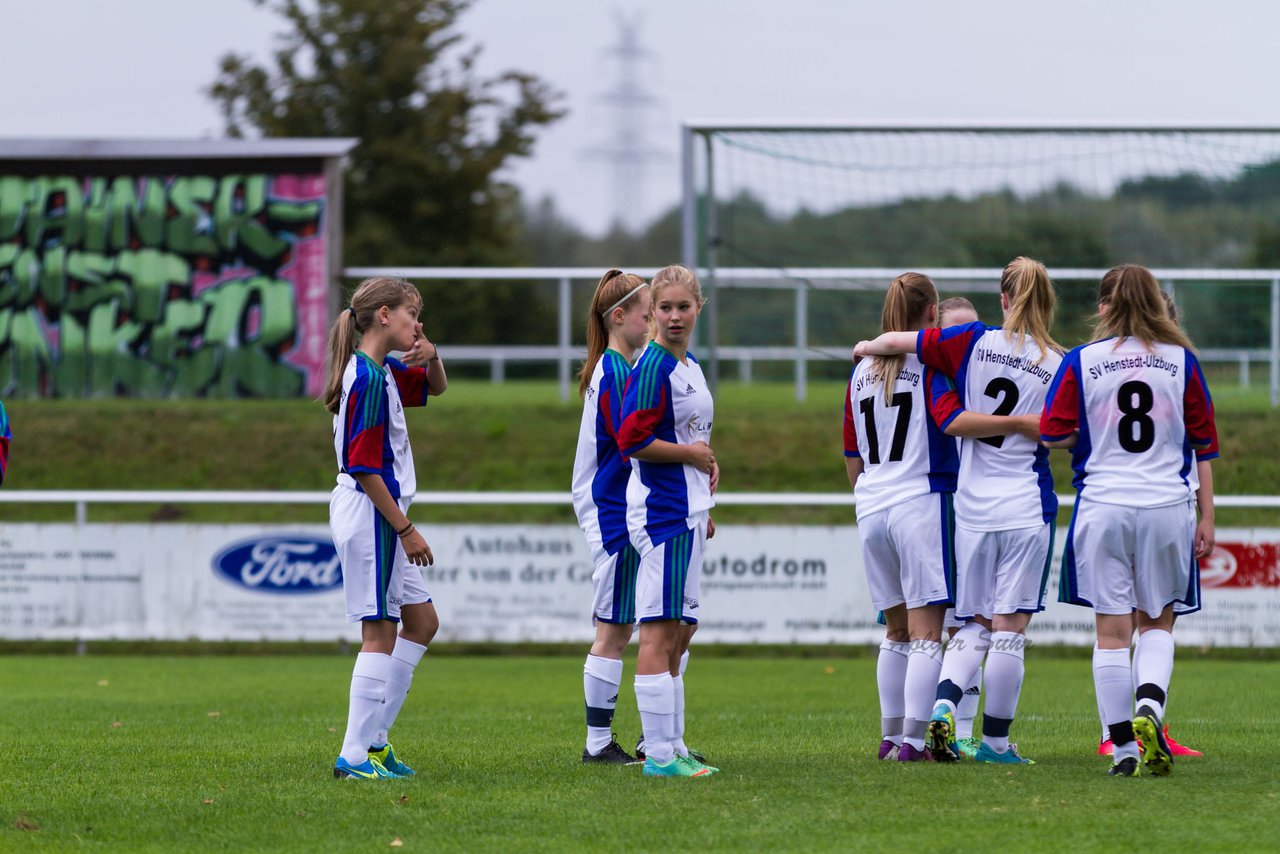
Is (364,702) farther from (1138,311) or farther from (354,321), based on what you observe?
(1138,311)

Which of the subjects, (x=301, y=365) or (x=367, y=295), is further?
(x=301, y=365)

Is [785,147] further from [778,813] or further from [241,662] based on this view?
[778,813]

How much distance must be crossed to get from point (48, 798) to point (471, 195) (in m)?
36.4

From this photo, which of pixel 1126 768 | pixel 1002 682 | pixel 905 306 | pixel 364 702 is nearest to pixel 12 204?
pixel 364 702

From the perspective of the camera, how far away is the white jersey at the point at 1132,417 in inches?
235

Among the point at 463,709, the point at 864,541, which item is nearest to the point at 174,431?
the point at 463,709

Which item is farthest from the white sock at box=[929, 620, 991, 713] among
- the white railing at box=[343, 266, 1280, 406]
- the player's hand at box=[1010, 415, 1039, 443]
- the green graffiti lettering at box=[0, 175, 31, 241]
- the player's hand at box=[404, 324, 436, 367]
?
the green graffiti lettering at box=[0, 175, 31, 241]

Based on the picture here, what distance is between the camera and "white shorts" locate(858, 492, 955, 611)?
6414 mm

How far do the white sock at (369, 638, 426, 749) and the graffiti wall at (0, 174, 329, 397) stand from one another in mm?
13375

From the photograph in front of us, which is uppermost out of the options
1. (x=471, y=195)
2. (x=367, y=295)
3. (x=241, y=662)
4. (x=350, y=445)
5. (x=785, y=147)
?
(x=471, y=195)

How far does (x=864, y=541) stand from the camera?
6.62 meters

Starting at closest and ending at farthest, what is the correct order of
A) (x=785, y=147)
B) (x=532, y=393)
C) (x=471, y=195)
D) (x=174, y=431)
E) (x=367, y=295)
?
1. (x=367, y=295)
2. (x=785, y=147)
3. (x=174, y=431)
4. (x=532, y=393)
5. (x=471, y=195)

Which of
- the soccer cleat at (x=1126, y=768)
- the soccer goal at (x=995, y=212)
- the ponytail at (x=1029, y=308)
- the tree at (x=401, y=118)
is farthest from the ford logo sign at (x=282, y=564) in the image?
the tree at (x=401, y=118)

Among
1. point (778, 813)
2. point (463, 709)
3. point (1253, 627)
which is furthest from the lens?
point (1253, 627)
